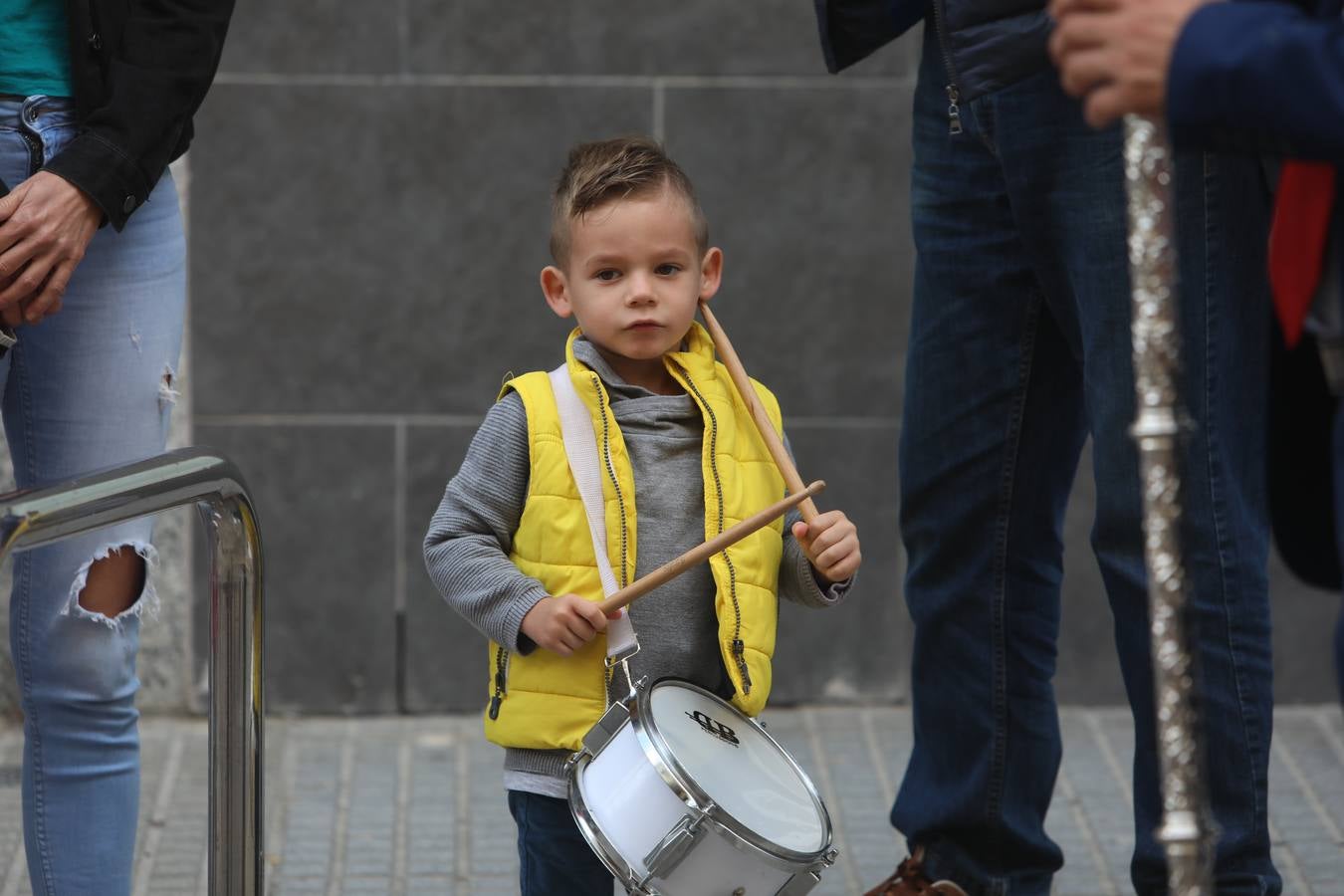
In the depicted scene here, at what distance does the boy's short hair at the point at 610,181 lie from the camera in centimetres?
270

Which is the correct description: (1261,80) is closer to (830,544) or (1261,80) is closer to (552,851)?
(830,544)

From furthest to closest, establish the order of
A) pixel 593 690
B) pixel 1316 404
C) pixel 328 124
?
pixel 328 124, pixel 593 690, pixel 1316 404

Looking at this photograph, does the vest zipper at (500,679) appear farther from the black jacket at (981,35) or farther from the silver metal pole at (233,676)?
the black jacket at (981,35)

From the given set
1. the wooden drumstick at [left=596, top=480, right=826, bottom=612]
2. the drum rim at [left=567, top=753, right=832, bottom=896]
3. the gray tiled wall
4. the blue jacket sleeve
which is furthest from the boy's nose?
the gray tiled wall

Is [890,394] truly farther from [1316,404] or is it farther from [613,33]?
[1316,404]

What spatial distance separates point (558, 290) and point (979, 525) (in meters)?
0.82

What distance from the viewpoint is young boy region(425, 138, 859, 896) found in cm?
263

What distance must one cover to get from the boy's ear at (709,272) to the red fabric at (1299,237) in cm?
105

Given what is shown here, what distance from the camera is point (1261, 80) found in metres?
1.76

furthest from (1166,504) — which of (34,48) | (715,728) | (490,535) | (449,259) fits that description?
(449,259)

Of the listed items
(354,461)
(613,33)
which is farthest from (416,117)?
(354,461)

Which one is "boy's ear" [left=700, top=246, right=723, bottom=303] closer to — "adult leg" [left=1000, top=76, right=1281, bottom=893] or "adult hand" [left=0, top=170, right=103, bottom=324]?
"adult leg" [left=1000, top=76, right=1281, bottom=893]

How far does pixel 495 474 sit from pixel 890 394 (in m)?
2.20

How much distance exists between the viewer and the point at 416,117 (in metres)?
4.62
